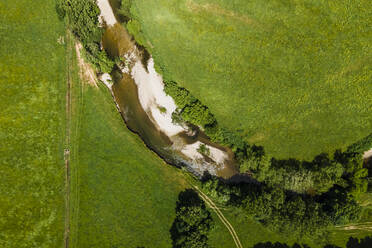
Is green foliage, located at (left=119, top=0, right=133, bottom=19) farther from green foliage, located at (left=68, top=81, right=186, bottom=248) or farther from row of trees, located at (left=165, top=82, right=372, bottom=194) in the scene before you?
row of trees, located at (left=165, top=82, right=372, bottom=194)

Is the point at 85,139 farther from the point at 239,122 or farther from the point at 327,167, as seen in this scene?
the point at 327,167

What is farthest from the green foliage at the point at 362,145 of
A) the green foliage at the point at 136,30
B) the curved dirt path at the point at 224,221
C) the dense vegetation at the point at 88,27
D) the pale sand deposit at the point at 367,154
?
the dense vegetation at the point at 88,27

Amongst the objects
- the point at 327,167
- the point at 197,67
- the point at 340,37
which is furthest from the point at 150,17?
the point at 327,167

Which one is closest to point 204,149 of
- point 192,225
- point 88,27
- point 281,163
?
point 192,225

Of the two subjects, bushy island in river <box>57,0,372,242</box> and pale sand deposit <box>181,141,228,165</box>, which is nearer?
bushy island in river <box>57,0,372,242</box>

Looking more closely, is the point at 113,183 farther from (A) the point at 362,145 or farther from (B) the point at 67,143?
(A) the point at 362,145

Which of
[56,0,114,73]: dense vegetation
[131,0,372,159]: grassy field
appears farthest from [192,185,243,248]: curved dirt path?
[56,0,114,73]: dense vegetation
